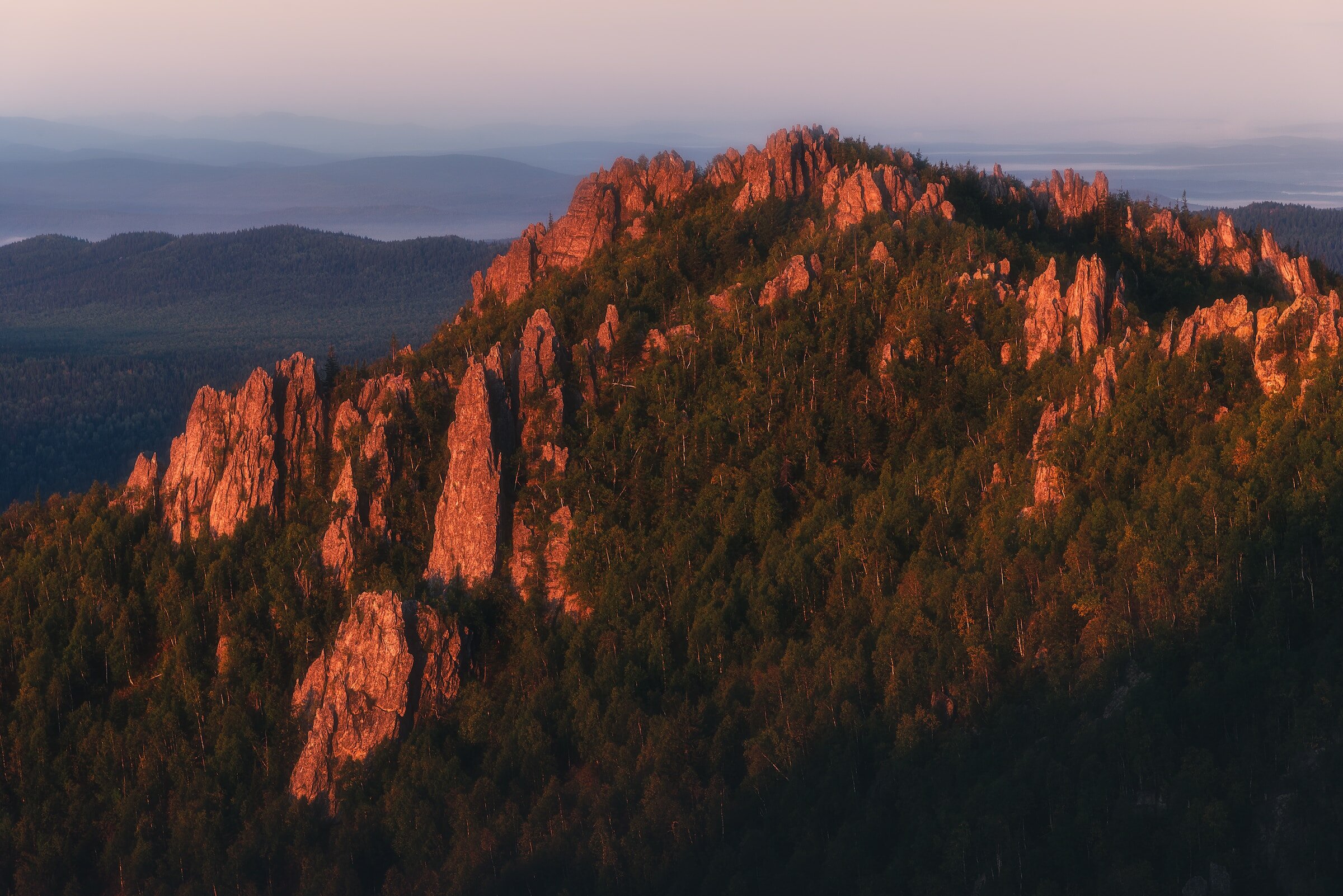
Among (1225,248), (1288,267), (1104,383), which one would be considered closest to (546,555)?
(1104,383)

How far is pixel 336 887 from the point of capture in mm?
67812

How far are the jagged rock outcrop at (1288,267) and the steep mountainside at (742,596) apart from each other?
1278 mm

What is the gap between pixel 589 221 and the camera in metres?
109

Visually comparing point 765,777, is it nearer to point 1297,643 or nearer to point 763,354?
point 1297,643

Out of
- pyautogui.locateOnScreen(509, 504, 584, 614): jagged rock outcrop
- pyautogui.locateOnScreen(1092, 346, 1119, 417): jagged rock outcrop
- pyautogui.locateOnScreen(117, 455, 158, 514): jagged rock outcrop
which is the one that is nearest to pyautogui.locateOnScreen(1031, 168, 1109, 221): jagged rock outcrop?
pyautogui.locateOnScreen(1092, 346, 1119, 417): jagged rock outcrop

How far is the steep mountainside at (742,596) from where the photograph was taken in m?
61.2

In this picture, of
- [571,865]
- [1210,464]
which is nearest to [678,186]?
[1210,464]

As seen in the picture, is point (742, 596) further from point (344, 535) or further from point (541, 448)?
point (344, 535)

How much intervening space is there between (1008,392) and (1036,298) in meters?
5.93

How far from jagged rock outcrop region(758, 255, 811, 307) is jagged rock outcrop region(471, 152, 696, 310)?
18.3 meters

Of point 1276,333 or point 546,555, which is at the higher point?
point 1276,333

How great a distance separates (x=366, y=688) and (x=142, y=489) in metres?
28.8

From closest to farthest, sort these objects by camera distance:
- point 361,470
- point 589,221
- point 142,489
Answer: point 361,470
point 142,489
point 589,221

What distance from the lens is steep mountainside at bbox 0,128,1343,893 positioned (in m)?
61.2
